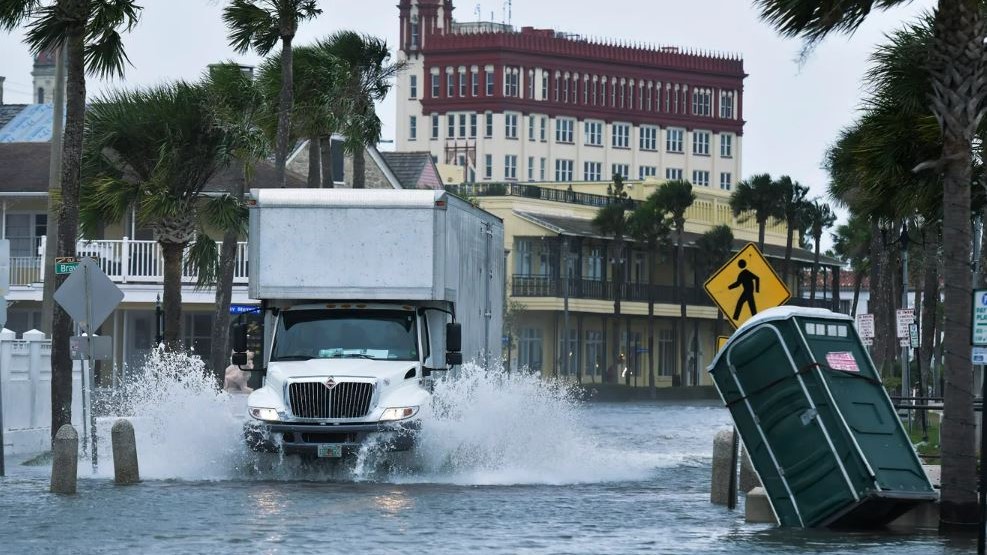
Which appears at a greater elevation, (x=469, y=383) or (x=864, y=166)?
(x=864, y=166)

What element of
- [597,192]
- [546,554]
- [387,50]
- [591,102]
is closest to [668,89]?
[591,102]

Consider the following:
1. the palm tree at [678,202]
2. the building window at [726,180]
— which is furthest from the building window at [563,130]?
the palm tree at [678,202]

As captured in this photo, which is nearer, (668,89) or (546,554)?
(546,554)

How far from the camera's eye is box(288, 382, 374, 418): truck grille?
2395 centimetres

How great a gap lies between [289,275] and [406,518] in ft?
20.2

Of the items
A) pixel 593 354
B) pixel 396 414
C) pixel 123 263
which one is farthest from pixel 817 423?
pixel 593 354

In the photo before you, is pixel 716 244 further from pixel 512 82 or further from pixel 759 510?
pixel 759 510

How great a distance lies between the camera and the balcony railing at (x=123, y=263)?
58.2m

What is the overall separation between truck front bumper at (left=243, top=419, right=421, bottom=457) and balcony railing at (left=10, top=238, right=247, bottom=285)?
33.8m

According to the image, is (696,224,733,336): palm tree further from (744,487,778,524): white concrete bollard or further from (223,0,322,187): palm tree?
(744,487,778,524): white concrete bollard

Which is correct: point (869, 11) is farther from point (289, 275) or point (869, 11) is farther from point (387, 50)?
point (387, 50)

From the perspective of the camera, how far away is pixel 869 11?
65.9 feet

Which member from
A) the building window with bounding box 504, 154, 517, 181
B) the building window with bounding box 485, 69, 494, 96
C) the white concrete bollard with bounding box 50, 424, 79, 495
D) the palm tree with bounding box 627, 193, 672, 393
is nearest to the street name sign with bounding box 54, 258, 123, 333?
the white concrete bollard with bounding box 50, 424, 79, 495

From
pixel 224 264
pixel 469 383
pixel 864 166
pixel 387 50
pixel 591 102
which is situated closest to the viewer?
pixel 864 166
